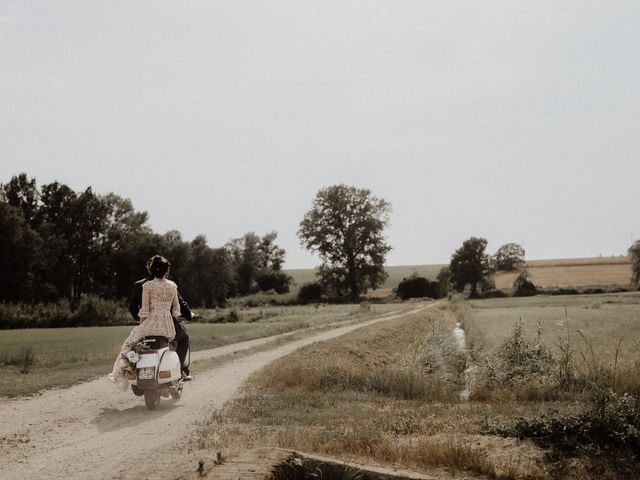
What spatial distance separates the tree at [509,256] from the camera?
101 meters

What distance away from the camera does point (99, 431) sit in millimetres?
7676

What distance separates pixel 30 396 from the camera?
35.9 ft

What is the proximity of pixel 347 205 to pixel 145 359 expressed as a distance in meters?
73.5

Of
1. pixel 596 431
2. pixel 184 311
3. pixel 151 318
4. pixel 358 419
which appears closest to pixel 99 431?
pixel 151 318

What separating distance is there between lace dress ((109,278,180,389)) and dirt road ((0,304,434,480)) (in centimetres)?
85

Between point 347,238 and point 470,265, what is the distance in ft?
80.6

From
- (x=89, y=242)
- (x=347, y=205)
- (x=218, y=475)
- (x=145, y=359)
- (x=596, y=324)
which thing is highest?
(x=347, y=205)

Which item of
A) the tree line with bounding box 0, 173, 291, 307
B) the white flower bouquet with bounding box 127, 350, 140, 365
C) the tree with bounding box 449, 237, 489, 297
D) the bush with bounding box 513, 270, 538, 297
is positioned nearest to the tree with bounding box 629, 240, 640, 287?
the bush with bounding box 513, 270, 538, 297

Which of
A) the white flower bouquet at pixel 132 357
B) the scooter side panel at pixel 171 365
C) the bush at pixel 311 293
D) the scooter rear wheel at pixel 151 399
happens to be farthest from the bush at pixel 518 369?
the bush at pixel 311 293

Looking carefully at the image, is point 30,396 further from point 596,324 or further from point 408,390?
point 596,324

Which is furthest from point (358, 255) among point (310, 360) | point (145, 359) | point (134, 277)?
point (145, 359)

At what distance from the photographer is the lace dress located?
29.7 ft

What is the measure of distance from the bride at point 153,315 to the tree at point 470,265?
84691 millimetres

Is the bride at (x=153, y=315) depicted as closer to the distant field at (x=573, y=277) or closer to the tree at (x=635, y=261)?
the tree at (x=635, y=261)
